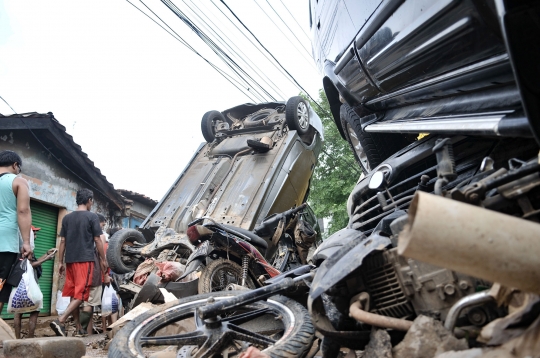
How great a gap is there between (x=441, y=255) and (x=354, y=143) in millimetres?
2687

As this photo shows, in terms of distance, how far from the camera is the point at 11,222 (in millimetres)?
3555

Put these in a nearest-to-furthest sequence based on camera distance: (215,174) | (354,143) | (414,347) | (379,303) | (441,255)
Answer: (441,255), (414,347), (379,303), (354,143), (215,174)

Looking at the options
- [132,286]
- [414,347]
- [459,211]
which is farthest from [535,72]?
[132,286]

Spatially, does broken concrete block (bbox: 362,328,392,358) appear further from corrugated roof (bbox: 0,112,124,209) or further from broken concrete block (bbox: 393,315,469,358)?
corrugated roof (bbox: 0,112,124,209)

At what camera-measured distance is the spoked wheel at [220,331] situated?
2178mm

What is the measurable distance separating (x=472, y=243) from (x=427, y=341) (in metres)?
0.53

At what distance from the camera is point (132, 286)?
4535 millimetres

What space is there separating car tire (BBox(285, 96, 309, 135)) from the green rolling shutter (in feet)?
17.4

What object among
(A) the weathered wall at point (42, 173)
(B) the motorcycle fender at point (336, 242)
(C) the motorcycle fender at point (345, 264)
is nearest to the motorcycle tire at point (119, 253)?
(A) the weathered wall at point (42, 173)

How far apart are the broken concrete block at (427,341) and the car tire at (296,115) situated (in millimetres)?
5650

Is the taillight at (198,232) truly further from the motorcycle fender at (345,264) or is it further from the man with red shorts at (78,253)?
the motorcycle fender at (345,264)

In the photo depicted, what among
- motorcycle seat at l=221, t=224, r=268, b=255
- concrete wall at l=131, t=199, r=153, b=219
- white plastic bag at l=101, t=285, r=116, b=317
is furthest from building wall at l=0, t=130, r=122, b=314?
motorcycle seat at l=221, t=224, r=268, b=255

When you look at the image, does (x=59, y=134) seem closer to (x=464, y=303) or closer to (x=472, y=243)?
(x=464, y=303)

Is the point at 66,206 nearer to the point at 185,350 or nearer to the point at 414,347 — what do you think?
the point at 185,350
